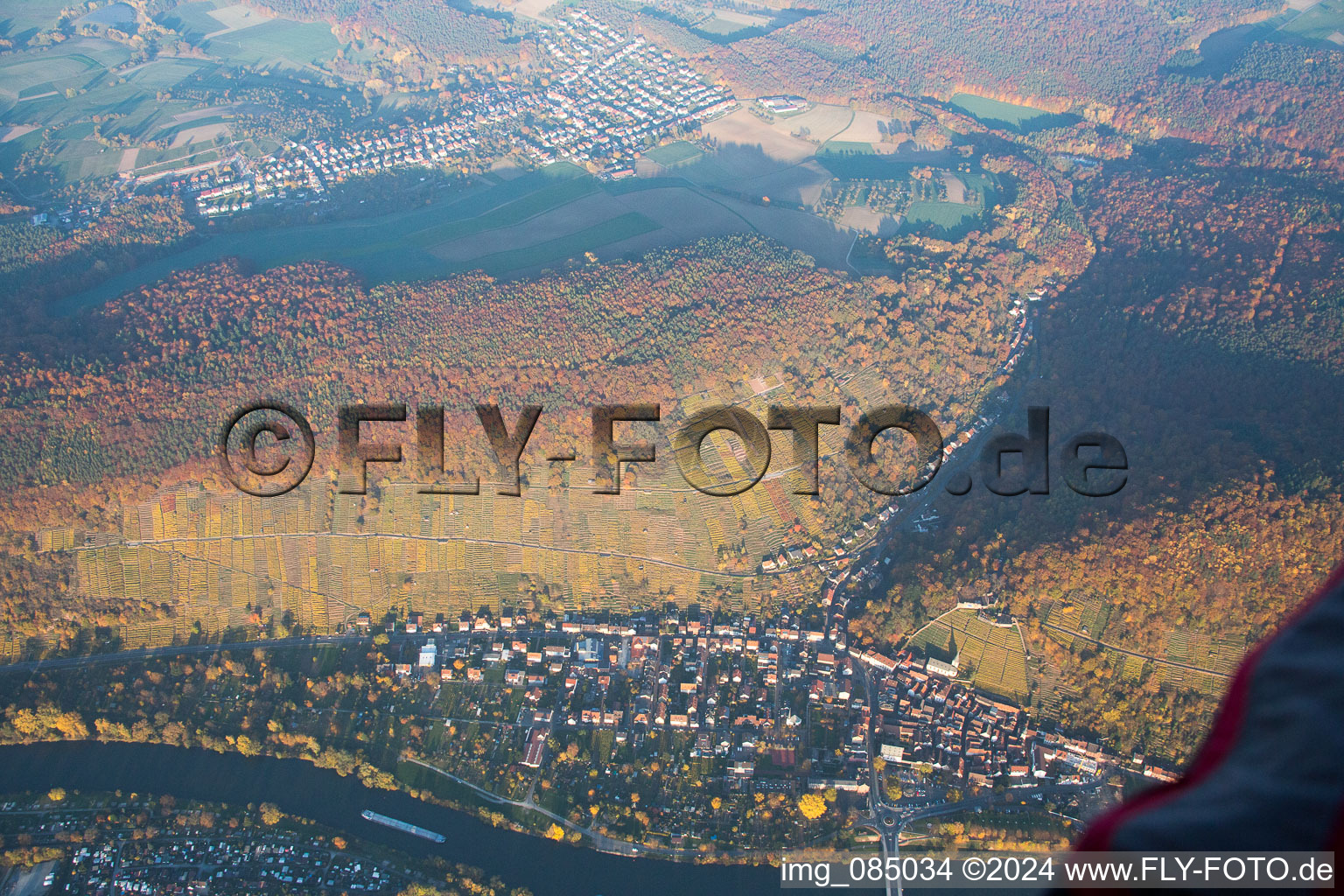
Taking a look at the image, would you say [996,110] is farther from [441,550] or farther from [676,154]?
[441,550]

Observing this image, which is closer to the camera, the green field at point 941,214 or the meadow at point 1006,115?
the green field at point 941,214

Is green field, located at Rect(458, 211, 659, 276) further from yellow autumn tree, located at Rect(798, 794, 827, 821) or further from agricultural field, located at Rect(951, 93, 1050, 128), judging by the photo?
yellow autumn tree, located at Rect(798, 794, 827, 821)

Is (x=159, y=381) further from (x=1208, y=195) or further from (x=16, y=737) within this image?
(x=1208, y=195)

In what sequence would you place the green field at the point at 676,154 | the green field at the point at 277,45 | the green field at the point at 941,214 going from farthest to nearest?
the green field at the point at 277,45 → the green field at the point at 676,154 → the green field at the point at 941,214

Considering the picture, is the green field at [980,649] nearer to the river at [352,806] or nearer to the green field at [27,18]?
the river at [352,806]

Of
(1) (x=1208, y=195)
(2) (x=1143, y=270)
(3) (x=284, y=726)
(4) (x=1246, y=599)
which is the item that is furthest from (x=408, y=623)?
(1) (x=1208, y=195)

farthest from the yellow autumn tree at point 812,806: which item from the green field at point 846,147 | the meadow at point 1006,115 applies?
the meadow at point 1006,115

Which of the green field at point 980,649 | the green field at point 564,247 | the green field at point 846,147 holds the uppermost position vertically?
the green field at point 846,147

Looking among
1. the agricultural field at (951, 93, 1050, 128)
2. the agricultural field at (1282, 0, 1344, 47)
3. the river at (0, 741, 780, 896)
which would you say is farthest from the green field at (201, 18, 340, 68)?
the agricultural field at (1282, 0, 1344, 47)

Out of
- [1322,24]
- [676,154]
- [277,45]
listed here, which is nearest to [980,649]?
[676,154]
